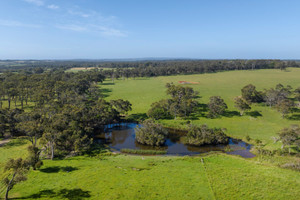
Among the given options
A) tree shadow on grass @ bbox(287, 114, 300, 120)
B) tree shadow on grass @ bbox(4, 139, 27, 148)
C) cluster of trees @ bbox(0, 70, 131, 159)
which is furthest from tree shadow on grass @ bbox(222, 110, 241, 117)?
tree shadow on grass @ bbox(4, 139, 27, 148)

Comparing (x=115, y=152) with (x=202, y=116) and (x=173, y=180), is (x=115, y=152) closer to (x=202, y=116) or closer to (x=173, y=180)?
(x=173, y=180)

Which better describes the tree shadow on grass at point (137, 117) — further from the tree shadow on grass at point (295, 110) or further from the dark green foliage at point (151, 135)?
the tree shadow on grass at point (295, 110)

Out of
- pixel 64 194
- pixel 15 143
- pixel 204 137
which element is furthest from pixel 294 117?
pixel 15 143

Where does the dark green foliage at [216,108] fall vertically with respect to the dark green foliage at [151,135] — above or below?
above

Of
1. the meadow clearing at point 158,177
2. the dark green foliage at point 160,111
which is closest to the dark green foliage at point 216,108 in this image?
the dark green foliage at point 160,111

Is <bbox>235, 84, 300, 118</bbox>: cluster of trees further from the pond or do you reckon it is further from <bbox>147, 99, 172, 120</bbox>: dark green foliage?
<bbox>147, 99, 172, 120</bbox>: dark green foliage

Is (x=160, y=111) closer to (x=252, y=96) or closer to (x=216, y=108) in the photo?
(x=216, y=108)
